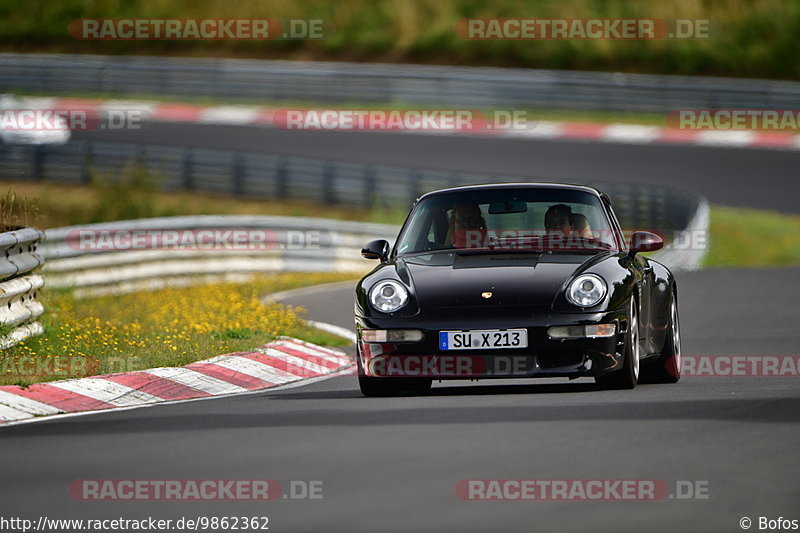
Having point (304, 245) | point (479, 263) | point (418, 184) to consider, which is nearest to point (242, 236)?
point (304, 245)

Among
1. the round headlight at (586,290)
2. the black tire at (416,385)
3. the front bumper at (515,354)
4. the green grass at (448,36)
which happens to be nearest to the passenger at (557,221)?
the round headlight at (586,290)

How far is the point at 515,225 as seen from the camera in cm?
1090

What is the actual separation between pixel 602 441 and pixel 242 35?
38887 mm

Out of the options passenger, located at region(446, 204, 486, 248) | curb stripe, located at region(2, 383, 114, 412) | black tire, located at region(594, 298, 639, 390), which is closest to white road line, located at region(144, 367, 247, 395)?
curb stripe, located at region(2, 383, 114, 412)

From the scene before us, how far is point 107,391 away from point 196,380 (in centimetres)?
82

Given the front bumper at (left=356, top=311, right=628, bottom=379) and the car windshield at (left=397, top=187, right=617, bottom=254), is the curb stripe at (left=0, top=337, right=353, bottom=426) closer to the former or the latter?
the car windshield at (left=397, top=187, right=617, bottom=254)

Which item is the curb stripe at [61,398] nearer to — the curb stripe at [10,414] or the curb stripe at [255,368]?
the curb stripe at [10,414]

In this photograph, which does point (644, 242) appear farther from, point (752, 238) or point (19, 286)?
point (752, 238)

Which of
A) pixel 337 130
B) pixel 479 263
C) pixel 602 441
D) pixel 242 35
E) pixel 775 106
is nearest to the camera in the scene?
pixel 602 441

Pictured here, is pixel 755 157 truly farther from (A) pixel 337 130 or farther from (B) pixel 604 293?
(B) pixel 604 293

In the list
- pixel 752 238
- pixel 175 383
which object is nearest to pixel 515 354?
pixel 175 383

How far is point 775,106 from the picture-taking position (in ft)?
106

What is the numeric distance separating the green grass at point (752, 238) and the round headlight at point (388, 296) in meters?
14.3

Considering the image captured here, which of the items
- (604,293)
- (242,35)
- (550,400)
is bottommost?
(550,400)
